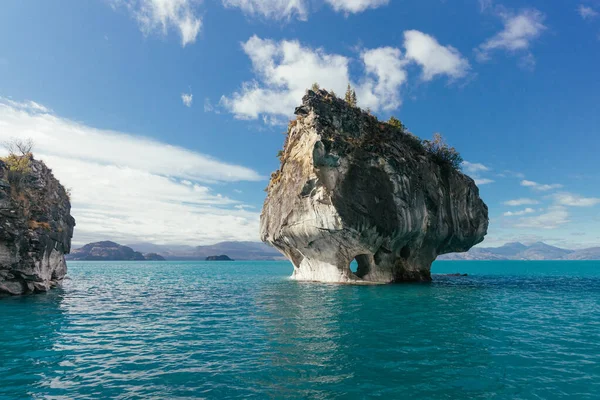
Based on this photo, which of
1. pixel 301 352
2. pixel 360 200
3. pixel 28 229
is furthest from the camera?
pixel 360 200

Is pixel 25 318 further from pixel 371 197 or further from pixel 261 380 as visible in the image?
pixel 371 197

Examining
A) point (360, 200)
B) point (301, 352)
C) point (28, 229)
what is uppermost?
point (360, 200)

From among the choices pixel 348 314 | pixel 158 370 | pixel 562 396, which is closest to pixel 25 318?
pixel 158 370

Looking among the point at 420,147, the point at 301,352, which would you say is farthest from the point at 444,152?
the point at 301,352

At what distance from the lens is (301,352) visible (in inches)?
489

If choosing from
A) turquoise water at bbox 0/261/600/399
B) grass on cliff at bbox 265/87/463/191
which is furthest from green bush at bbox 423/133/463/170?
turquoise water at bbox 0/261/600/399

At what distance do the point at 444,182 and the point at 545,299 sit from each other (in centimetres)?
2078

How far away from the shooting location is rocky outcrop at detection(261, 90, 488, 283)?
1395 inches

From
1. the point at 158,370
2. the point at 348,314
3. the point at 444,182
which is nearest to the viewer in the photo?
the point at 158,370

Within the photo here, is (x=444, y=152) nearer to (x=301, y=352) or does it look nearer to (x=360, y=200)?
(x=360, y=200)

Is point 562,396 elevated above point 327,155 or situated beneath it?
situated beneath

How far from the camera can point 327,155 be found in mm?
35000

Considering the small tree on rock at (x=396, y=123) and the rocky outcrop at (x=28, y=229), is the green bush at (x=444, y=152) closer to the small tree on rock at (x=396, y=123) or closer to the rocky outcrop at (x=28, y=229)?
the small tree on rock at (x=396, y=123)

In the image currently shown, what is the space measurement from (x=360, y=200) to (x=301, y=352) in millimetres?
24647
